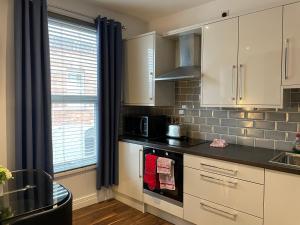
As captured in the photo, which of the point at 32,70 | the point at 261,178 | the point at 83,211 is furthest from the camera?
the point at 83,211

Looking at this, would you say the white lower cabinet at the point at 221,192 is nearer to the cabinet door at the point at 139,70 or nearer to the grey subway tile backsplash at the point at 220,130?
the grey subway tile backsplash at the point at 220,130

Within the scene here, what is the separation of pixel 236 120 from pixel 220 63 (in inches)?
26.7

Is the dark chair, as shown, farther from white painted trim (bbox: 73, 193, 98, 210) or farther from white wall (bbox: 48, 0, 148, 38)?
white wall (bbox: 48, 0, 148, 38)

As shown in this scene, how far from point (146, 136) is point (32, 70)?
4.82 ft

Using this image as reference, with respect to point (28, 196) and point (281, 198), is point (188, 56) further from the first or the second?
point (28, 196)

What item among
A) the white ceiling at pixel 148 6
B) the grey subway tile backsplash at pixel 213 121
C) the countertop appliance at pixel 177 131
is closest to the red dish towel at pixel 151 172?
the countertop appliance at pixel 177 131

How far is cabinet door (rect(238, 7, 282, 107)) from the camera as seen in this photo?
2.05 meters

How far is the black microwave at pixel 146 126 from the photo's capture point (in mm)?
2992

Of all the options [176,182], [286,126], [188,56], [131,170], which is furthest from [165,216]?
[188,56]

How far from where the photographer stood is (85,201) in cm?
297

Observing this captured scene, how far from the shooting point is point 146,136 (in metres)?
2.99

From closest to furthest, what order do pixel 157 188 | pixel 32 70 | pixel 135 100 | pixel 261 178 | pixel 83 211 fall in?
pixel 261 178 < pixel 32 70 < pixel 157 188 < pixel 83 211 < pixel 135 100

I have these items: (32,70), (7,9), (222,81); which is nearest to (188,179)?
(222,81)

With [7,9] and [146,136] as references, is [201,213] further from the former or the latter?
[7,9]
